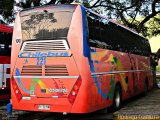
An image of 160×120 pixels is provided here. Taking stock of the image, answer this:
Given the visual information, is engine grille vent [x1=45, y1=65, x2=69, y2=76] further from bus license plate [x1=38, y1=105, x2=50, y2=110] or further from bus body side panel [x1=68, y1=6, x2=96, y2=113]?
bus license plate [x1=38, y1=105, x2=50, y2=110]

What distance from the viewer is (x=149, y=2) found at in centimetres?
2377

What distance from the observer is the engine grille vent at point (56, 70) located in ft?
31.8

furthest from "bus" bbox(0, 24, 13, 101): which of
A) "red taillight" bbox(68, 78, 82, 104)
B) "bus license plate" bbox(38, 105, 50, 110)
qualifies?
"red taillight" bbox(68, 78, 82, 104)

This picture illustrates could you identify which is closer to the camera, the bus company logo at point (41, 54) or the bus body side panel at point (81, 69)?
the bus body side panel at point (81, 69)

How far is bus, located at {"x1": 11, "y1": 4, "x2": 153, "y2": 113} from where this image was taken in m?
9.58

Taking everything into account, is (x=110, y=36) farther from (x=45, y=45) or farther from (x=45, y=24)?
(x=45, y=45)

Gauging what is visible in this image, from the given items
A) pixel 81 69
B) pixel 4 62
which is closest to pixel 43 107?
pixel 81 69

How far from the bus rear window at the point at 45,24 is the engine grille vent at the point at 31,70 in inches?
32.1

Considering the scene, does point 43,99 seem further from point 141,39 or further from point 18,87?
point 141,39

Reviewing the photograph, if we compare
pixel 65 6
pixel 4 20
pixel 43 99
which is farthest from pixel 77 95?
pixel 4 20

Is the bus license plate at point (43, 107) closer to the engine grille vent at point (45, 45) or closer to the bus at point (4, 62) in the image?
the engine grille vent at point (45, 45)

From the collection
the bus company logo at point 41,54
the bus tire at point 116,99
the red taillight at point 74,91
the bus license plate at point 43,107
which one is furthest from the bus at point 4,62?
the red taillight at point 74,91

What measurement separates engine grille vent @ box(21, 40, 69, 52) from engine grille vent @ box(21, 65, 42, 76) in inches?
18.9

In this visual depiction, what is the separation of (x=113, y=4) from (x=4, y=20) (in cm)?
703
